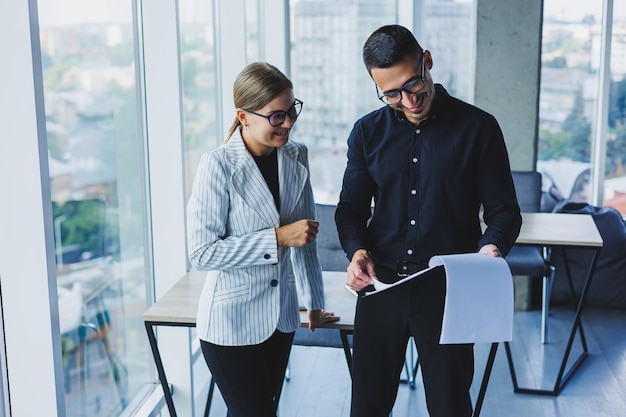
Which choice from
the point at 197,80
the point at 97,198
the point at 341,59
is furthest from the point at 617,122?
the point at 97,198

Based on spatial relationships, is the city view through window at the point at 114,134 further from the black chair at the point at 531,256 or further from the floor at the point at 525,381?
the floor at the point at 525,381

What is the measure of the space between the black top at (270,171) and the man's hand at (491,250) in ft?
2.09

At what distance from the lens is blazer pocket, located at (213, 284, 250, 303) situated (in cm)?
238

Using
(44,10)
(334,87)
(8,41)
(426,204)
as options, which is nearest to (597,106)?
(334,87)


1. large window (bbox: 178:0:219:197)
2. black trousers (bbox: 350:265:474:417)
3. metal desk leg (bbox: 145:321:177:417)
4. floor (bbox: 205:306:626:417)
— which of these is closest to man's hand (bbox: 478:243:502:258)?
black trousers (bbox: 350:265:474:417)

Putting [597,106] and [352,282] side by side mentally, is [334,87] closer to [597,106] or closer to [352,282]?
[597,106]

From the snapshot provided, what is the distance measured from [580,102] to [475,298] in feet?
13.9

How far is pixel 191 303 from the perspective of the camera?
2.88 meters

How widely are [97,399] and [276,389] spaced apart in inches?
34.8

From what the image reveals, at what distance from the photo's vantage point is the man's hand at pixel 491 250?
A: 223 cm

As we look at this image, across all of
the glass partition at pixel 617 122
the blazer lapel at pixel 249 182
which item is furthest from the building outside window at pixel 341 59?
the blazer lapel at pixel 249 182

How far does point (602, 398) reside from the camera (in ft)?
13.2

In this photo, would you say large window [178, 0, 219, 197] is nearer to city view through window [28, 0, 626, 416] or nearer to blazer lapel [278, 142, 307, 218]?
city view through window [28, 0, 626, 416]

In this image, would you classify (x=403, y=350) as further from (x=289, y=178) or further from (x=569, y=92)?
(x=569, y=92)
